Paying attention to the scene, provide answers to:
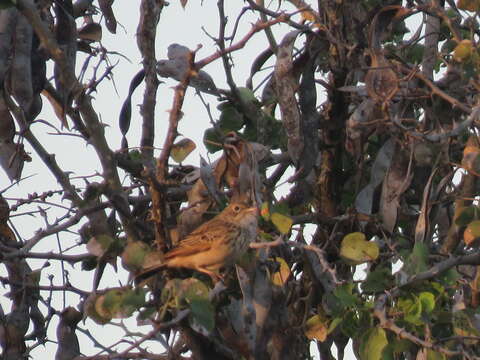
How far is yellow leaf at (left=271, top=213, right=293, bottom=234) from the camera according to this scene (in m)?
4.93

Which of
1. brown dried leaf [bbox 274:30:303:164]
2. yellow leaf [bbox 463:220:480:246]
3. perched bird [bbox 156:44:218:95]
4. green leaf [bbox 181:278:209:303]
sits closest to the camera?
green leaf [bbox 181:278:209:303]

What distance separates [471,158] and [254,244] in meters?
0.98

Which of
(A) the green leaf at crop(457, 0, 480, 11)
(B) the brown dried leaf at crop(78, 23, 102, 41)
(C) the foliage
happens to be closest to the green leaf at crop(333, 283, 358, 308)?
(C) the foliage

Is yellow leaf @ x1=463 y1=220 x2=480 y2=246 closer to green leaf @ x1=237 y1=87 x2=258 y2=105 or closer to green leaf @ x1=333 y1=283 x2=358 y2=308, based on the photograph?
green leaf @ x1=333 y1=283 x2=358 y2=308

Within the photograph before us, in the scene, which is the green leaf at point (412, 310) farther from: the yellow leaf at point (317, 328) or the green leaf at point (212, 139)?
the green leaf at point (212, 139)

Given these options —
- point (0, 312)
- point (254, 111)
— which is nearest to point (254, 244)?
point (254, 111)

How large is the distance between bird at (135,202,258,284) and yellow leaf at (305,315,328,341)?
44 cm

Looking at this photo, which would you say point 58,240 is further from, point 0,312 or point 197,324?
point 197,324

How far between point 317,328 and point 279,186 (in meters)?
0.78

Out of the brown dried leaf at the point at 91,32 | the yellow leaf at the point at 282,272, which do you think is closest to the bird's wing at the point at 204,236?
the yellow leaf at the point at 282,272

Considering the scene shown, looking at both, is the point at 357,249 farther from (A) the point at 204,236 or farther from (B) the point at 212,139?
(B) the point at 212,139

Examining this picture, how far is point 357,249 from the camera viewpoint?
504cm

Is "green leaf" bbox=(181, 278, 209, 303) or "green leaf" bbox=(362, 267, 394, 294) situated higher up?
"green leaf" bbox=(362, 267, 394, 294)

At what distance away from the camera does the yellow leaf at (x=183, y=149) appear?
525 cm
